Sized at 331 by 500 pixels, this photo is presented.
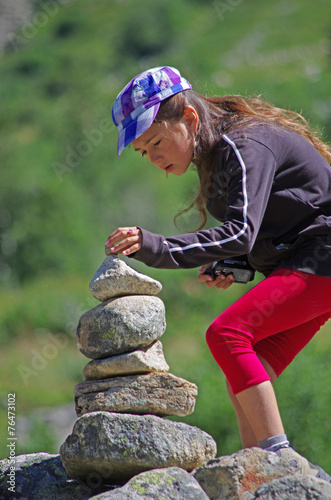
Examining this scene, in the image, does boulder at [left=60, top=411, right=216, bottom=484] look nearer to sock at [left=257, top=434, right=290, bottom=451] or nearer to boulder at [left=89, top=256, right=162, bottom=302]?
sock at [left=257, top=434, right=290, bottom=451]

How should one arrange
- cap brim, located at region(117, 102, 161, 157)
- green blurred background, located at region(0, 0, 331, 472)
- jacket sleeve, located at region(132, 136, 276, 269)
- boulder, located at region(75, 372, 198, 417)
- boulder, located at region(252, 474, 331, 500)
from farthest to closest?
green blurred background, located at region(0, 0, 331, 472)
boulder, located at region(75, 372, 198, 417)
cap brim, located at region(117, 102, 161, 157)
jacket sleeve, located at region(132, 136, 276, 269)
boulder, located at region(252, 474, 331, 500)

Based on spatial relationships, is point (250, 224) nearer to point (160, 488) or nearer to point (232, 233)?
point (232, 233)

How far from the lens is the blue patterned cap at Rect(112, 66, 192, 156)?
4754 mm

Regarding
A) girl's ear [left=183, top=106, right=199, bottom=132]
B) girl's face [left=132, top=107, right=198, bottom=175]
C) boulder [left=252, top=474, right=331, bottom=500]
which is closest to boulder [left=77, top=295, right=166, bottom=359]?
girl's face [left=132, top=107, right=198, bottom=175]

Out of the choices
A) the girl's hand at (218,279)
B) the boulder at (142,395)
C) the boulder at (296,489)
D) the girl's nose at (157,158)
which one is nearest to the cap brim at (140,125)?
the girl's nose at (157,158)

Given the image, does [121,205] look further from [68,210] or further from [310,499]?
[310,499]

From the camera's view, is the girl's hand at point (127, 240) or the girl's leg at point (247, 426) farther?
the girl's leg at point (247, 426)

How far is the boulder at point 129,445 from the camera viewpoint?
192 inches

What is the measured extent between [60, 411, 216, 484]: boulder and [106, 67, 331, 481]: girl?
0.41m

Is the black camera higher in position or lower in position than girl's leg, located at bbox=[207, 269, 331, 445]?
higher

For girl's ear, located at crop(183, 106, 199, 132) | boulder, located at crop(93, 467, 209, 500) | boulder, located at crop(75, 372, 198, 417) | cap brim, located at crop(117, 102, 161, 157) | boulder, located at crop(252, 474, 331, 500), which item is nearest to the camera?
boulder, located at crop(252, 474, 331, 500)

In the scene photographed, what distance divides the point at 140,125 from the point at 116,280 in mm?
1168

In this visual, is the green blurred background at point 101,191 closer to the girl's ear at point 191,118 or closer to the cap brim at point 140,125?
the girl's ear at point 191,118

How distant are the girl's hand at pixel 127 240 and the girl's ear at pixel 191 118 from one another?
0.87 meters
